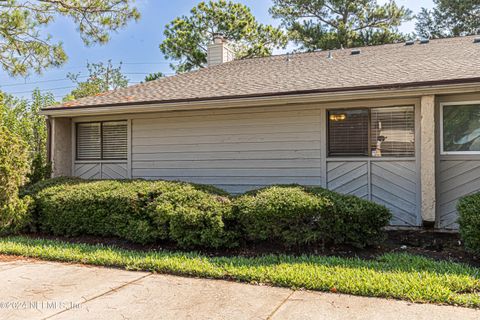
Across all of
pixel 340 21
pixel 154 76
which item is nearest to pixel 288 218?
pixel 340 21

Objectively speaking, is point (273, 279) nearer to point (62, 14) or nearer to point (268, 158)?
point (268, 158)

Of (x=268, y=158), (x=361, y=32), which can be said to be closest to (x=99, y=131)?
(x=268, y=158)

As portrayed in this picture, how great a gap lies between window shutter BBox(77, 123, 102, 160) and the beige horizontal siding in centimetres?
108

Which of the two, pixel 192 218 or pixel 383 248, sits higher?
pixel 192 218

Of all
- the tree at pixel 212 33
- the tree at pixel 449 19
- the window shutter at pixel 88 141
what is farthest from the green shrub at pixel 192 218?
the tree at pixel 212 33

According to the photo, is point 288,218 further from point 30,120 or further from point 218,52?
point 30,120

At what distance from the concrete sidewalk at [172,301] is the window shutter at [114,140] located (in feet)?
15.8

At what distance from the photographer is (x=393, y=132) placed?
22.4 ft

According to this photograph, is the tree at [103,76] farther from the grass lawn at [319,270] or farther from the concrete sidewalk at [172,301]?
the concrete sidewalk at [172,301]

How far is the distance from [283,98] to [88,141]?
5058mm

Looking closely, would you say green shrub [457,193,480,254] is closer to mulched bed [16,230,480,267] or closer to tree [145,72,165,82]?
mulched bed [16,230,480,267]

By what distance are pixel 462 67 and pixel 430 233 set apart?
9.43ft

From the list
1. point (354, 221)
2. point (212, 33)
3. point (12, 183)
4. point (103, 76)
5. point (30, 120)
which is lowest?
point (354, 221)

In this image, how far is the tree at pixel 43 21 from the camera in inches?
397
